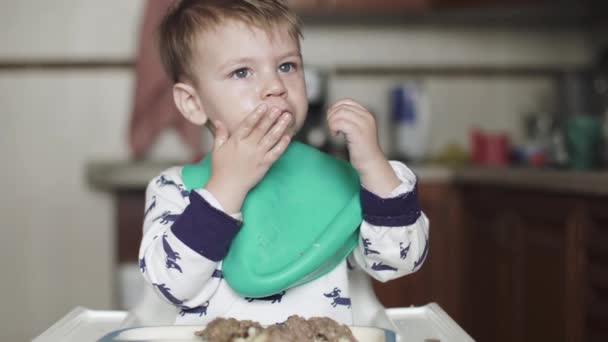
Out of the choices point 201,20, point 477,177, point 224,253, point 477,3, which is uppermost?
point 477,3

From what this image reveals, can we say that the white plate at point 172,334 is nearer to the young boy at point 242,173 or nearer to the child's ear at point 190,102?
the young boy at point 242,173

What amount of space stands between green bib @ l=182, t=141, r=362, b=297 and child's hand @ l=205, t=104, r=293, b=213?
0.27ft

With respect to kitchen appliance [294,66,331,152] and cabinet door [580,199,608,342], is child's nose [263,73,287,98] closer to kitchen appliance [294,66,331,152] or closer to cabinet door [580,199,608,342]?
cabinet door [580,199,608,342]

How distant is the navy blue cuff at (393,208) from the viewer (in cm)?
96

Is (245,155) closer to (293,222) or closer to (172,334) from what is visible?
(293,222)

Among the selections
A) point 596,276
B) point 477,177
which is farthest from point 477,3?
point 596,276

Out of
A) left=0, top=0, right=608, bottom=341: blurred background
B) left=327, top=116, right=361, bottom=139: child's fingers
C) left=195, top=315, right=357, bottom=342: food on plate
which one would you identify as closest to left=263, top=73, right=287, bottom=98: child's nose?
left=327, top=116, right=361, bottom=139: child's fingers

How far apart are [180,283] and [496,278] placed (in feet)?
5.07

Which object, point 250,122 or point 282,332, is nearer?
point 282,332

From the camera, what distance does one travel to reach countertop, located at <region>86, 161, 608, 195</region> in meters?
1.76

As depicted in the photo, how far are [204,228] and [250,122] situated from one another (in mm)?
163

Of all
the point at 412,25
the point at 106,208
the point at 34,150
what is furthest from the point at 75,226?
the point at 412,25

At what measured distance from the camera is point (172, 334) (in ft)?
2.68

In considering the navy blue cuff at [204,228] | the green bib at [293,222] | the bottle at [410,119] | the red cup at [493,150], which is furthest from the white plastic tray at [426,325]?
the bottle at [410,119]
